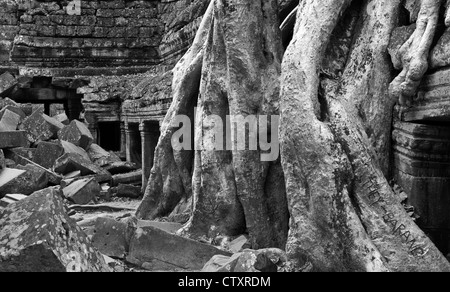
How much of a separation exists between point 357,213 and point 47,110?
10.4 meters

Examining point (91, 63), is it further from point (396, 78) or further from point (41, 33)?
point (396, 78)

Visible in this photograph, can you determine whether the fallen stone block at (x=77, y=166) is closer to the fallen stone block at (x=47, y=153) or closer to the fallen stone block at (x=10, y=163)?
the fallen stone block at (x=47, y=153)

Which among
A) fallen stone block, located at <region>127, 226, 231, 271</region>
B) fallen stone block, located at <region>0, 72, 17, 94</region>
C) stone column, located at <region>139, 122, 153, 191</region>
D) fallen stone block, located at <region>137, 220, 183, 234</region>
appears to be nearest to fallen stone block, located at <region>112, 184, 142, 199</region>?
stone column, located at <region>139, 122, 153, 191</region>

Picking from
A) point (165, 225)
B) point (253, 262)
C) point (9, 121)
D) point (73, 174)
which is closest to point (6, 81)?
point (9, 121)

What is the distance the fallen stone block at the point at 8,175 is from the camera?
253 inches

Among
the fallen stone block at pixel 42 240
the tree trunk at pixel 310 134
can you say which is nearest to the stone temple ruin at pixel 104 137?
the fallen stone block at pixel 42 240

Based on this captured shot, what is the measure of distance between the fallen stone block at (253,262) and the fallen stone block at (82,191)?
12.2 ft

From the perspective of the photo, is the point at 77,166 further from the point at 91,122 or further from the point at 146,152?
the point at 91,122

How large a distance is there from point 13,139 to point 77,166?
1.02 m

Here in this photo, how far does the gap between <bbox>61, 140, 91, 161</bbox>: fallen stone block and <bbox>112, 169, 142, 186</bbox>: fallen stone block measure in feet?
1.87

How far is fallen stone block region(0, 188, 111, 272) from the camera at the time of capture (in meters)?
2.52

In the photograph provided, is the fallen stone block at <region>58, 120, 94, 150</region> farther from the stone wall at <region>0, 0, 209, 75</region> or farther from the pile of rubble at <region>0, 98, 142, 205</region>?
the stone wall at <region>0, 0, 209, 75</region>

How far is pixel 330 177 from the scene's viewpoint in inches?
127
